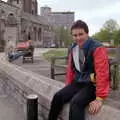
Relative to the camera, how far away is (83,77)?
4398 mm

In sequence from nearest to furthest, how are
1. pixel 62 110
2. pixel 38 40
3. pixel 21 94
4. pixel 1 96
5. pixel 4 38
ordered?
pixel 62 110 < pixel 21 94 < pixel 1 96 < pixel 4 38 < pixel 38 40

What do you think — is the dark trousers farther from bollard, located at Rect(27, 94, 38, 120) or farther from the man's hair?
the man's hair

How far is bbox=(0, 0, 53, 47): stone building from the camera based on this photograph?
88.3 m

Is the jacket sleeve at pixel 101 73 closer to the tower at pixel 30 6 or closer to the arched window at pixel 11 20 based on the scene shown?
the arched window at pixel 11 20

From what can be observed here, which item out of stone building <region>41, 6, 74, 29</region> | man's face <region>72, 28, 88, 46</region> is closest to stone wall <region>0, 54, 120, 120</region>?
man's face <region>72, 28, 88, 46</region>

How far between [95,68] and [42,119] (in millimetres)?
2150

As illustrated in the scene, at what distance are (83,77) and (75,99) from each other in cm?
39

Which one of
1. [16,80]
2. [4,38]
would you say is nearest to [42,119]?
[16,80]

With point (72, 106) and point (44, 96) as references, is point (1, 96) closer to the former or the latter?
point (44, 96)

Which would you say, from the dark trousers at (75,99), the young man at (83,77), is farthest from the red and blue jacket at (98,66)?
the dark trousers at (75,99)

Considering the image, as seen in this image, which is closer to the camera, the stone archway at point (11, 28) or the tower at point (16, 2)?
the stone archway at point (11, 28)

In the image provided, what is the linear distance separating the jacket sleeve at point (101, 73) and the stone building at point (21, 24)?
64.7 metres

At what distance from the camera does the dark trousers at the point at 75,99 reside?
409 centimetres

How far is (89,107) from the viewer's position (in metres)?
4.09
